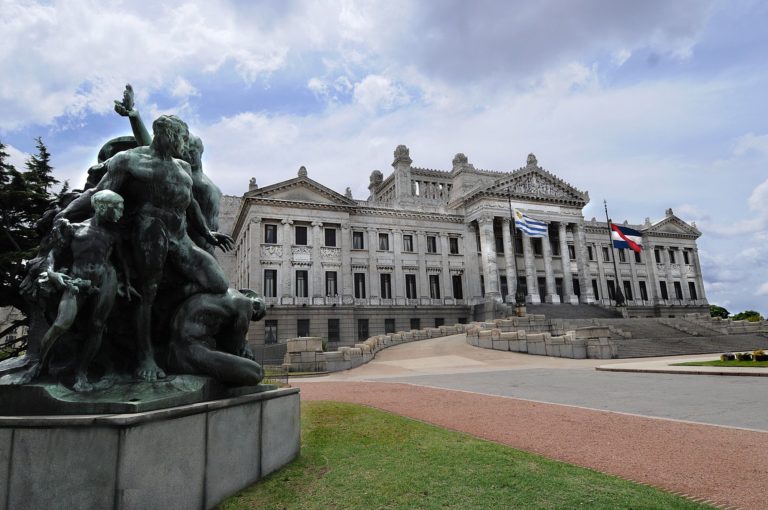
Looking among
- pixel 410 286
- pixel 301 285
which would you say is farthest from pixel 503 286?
pixel 301 285

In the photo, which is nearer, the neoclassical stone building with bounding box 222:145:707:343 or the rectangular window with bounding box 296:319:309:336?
the rectangular window with bounding box 296:319:309:336

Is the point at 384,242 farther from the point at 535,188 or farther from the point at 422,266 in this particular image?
the point at 535,188

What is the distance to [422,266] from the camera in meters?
52.0

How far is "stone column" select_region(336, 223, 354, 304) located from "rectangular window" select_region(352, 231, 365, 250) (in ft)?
3.60

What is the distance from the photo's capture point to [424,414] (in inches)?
420

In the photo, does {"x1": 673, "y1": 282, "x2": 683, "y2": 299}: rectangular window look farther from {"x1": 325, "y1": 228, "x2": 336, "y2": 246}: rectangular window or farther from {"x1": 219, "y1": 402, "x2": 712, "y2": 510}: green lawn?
{"x1": 219, "y1": 402, "x2": 712, "y2": 510}: green lawn

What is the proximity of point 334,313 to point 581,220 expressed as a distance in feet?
109

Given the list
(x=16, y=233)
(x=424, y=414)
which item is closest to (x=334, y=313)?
(x=16, y=233)

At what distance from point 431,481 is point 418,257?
47076 millimetres

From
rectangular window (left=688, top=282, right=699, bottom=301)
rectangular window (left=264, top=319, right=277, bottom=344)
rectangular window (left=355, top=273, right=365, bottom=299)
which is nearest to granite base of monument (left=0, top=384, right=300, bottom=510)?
rectangular window (left=264, top=319, right=277, bottom=344)

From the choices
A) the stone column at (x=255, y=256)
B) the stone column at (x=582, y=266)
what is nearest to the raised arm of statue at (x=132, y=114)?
the stone column at (x=255, y=256)

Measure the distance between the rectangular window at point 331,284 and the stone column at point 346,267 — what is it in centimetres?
51

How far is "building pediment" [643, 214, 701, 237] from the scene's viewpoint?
66.6 meters

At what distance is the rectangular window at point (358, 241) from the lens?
164 feet
